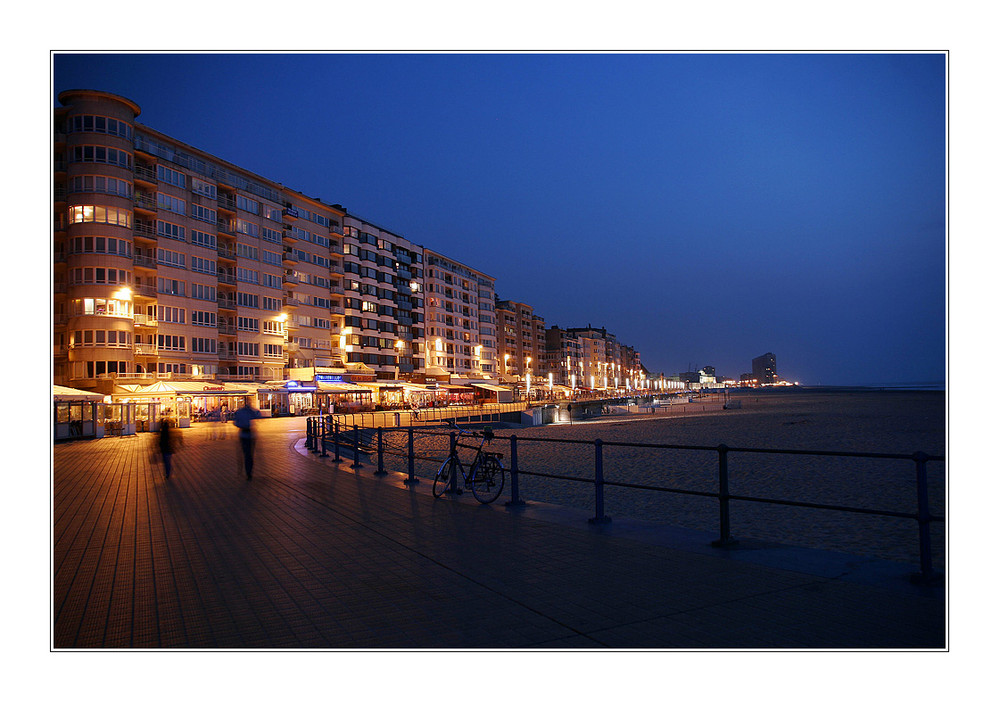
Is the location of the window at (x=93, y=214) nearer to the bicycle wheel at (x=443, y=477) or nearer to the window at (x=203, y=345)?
the window at (x=203, y=345)

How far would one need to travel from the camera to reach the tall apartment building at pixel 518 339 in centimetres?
14512

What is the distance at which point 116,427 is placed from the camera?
33.2 meters

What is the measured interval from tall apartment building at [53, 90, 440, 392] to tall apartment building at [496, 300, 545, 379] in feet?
204

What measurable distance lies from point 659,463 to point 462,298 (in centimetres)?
9900

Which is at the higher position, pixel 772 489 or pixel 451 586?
pixel 451 586

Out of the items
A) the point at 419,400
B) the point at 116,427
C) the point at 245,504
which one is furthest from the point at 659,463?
the point at 419,400

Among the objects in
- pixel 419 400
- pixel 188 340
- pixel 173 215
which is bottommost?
pixel 419 400

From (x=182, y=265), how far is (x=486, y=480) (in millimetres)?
52464

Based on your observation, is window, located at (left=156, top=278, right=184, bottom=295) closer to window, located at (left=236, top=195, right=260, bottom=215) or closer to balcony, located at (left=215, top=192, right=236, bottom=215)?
balcony, located at (left=215, top=192, right=236, bottom=215)

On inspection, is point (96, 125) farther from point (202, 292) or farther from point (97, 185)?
point (202, 292)

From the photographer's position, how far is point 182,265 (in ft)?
181

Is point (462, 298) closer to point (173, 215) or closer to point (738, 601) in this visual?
point (173, 215)

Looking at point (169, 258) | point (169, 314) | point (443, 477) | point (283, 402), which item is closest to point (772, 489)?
point (443, 477)

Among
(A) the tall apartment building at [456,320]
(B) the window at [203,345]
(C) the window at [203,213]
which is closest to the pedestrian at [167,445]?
(B) the window at [203,345]
